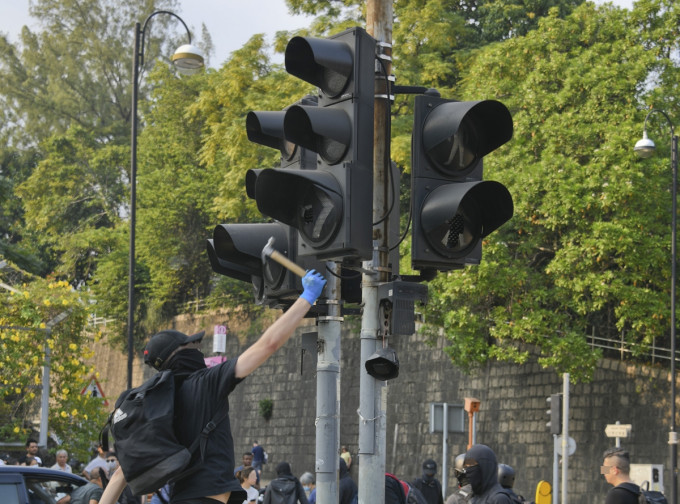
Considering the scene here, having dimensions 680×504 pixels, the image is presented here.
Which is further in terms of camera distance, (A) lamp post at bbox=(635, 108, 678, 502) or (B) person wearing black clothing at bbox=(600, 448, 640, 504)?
(A) lamp post at bbox=(635, 108, 678, 502)

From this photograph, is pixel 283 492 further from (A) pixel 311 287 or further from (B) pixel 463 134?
(A) pixel 311 287

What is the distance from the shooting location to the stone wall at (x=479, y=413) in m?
26.7

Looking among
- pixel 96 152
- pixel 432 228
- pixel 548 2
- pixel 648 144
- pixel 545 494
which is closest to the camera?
pixel 432 228

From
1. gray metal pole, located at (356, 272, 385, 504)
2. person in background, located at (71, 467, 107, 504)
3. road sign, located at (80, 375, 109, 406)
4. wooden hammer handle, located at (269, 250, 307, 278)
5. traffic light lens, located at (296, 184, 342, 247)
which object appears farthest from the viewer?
road sign, located at (80, 375, 109, 406)

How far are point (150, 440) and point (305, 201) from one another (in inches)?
76.0

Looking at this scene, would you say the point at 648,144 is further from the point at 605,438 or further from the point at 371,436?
the point at 371,436

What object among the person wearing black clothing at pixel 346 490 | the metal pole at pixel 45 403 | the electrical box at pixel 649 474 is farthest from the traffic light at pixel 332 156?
the electrical box at pixel 649 474

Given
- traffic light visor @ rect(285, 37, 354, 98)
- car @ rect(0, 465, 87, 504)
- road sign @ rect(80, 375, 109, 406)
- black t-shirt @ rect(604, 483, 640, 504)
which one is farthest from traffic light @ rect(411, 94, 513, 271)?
road sign @ rect(80, 375, 109, 406)

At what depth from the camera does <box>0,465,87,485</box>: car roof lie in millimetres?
10133

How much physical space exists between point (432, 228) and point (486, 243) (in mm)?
20023

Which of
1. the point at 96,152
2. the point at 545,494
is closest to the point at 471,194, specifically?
the point at 545,494

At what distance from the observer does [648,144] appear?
23062 millimetres

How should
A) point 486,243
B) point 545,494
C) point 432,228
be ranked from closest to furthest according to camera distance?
point 432,228, point 545,494, point 486,243

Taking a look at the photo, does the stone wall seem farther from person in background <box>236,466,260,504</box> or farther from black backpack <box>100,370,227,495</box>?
black backpack <box>100,370,227,495</box>
